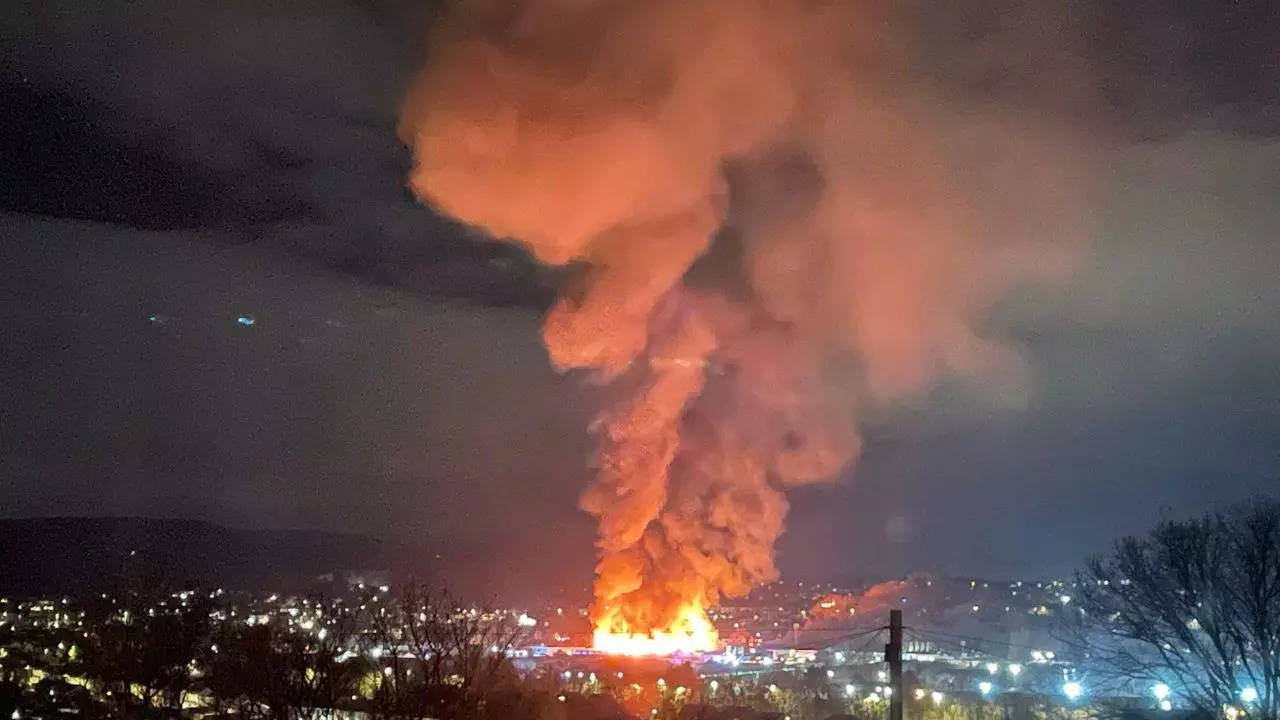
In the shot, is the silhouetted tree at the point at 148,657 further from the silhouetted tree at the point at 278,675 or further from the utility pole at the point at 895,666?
the utility pole at the point at 895,666

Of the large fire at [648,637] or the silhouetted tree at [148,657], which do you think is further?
the large fire at [648,637]

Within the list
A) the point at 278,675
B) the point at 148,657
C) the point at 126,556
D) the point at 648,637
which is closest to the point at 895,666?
the point at 278,675

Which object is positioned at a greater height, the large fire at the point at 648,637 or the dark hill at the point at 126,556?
the dark hill at the point at 126,556

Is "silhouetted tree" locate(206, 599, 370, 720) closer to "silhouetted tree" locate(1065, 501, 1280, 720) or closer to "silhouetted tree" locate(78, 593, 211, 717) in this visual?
"silhouetted tree" locate(78, 593, 211, 717)

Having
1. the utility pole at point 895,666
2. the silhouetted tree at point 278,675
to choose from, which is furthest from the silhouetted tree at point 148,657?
the utility pole at point 895,666

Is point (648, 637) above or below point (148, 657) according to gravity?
above

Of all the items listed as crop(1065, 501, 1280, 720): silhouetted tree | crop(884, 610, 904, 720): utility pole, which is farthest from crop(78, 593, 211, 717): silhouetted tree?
crop(1065, 501, 1280, 720): silhouetted tree

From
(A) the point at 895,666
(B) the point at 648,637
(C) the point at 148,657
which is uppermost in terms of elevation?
(B) the point at 648,637

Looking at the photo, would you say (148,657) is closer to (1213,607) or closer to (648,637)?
(1213,607)
